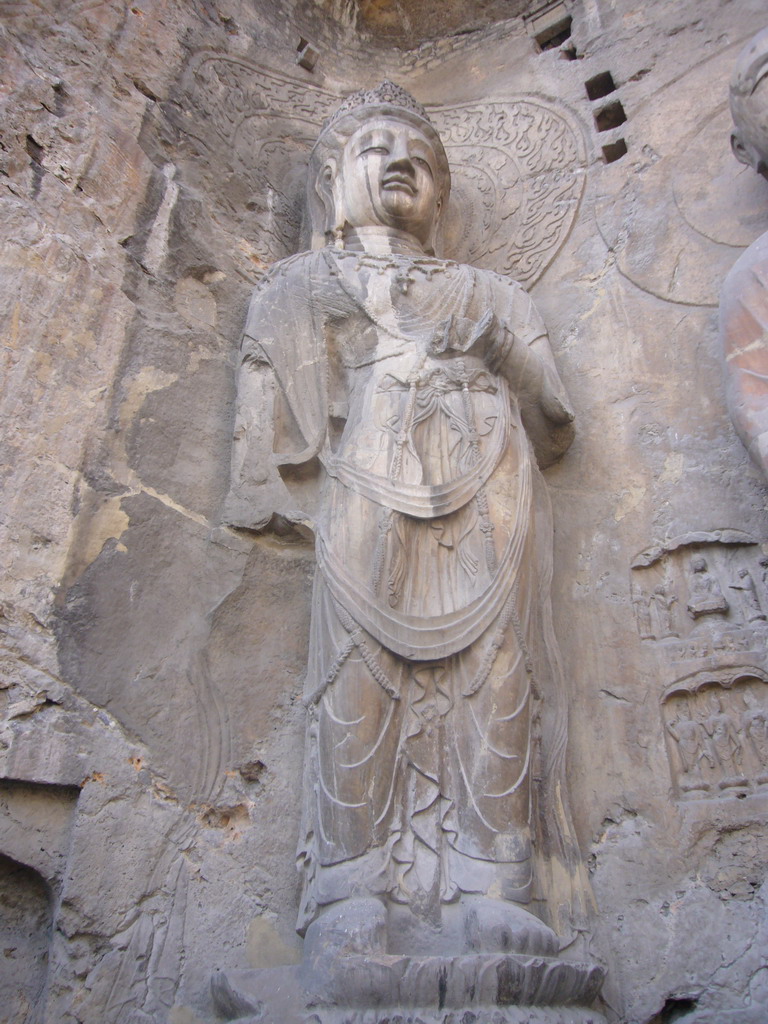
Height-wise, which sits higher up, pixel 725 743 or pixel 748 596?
pixel 748 596

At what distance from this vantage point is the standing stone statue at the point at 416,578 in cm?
290

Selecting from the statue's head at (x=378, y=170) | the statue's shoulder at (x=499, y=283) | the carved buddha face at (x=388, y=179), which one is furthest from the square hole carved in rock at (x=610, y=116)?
the statue's shoulder at (x=499, y=283)

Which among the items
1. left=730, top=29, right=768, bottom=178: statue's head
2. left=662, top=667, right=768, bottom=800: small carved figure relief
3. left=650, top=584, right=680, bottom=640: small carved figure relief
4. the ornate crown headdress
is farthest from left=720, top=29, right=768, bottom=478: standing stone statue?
the ornate crown headdress

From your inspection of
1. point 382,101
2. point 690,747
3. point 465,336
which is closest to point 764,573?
point 690,747

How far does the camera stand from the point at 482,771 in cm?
305

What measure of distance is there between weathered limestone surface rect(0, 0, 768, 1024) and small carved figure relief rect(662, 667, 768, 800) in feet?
0.03

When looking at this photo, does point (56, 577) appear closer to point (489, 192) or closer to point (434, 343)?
point (434, 343)

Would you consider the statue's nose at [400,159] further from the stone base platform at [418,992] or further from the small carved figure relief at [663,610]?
the stone base platform at [418,992]

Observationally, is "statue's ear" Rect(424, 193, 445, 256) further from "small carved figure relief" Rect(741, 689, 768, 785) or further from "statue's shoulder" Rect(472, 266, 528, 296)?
"small carved figure relief" Rect(741, 689, 768, 785)

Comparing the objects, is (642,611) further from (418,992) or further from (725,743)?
(418,992)

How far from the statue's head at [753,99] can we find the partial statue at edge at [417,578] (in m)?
1.15

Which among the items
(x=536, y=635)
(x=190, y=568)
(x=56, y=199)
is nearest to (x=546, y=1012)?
(x=536, y=635)

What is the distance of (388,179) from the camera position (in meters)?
4.52

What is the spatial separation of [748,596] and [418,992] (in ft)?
6.37
